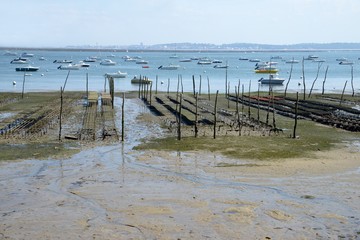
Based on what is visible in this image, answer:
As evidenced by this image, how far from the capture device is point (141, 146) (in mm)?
27734

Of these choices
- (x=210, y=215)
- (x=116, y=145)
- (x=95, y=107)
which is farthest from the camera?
(x=95, y=107)

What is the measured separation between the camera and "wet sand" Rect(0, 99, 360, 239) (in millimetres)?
15422

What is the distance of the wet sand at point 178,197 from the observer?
1542 cm

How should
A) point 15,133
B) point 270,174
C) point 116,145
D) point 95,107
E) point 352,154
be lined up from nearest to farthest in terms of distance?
1. point 270,174
2. point 352,154
3. point 116,145
4. point 15,133
5. point 95,107

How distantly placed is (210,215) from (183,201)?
172 cm

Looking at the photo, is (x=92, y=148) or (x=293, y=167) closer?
(x=293, y=167)

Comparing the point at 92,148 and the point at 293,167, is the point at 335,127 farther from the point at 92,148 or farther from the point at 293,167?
the point at 92,148

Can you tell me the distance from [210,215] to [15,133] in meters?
17.8

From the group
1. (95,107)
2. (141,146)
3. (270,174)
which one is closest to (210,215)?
(270,174)

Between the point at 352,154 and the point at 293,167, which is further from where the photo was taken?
the point at 352,154

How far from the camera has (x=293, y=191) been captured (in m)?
19.6

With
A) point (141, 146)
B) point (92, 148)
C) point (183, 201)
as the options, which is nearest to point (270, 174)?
point (183, 201)

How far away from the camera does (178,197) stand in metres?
18.6

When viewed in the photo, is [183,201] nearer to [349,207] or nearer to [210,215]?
[210,215]
